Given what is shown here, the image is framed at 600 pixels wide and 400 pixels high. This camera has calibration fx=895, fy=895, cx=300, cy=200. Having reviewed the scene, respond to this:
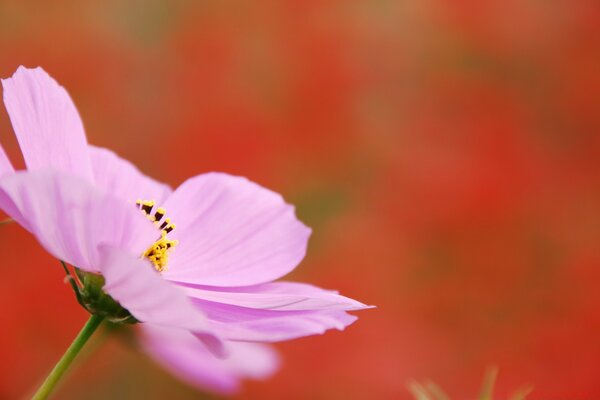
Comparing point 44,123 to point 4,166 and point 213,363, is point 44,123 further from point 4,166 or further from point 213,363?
point 213,363

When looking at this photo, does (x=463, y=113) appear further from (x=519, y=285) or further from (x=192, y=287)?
(x=192, y=287)

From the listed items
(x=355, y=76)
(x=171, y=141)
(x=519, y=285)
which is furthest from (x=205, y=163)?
(x=519, y=285)

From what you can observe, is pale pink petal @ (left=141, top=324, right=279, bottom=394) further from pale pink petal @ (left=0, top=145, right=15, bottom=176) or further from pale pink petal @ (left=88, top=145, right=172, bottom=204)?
pale pink petal @ (left=0, top=145, right=15, bottom=176)

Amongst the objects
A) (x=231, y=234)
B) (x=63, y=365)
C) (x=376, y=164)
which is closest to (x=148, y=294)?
(x=63, y=365)

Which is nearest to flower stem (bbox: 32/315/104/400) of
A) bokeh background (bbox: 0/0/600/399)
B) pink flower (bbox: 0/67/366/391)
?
pink flower (bbox: 0/67/366/391)

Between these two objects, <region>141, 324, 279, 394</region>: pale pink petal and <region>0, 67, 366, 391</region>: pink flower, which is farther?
<region>141, 324, 279, 394</region>: pale pink petal

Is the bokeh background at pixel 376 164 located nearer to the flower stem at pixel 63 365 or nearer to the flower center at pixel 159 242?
the flower center at pixel 159 242

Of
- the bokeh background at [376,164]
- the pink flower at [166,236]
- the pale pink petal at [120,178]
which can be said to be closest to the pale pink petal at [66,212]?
the pink flower at [166,236]
